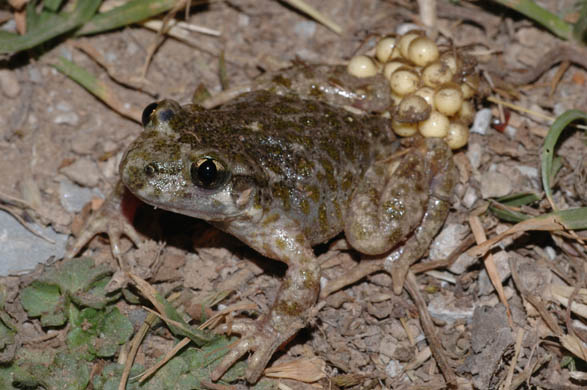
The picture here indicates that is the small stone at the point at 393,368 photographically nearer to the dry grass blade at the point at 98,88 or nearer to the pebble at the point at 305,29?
the dry grass blade at the point at 98,88

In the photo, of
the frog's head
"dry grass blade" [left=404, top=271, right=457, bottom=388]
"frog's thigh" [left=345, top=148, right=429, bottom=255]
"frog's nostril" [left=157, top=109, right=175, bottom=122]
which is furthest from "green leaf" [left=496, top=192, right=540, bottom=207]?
"frog's nostril" [left=157, top=109, right=175, bottom=122]

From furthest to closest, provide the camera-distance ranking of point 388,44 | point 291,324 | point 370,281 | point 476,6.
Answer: point 476,6, point 388,44, point 370,281, point 291,324

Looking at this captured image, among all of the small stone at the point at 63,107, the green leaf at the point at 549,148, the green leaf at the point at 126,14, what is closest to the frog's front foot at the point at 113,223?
the small stone at the point at 63,107

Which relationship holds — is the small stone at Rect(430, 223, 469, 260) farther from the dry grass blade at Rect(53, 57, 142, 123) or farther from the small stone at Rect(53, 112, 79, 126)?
the small stone at Rect(53, 112, 79, 126)

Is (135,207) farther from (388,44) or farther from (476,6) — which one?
(476,6)

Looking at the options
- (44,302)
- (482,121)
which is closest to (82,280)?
(44,302)

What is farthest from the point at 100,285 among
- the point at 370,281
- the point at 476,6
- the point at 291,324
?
the point at 476,6
